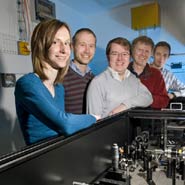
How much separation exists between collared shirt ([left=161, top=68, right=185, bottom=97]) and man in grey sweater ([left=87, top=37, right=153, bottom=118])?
1.42 ft

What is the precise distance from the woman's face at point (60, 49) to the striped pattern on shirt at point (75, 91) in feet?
1.33

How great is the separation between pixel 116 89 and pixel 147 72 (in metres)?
0.49

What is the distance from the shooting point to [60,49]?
0.90 metres

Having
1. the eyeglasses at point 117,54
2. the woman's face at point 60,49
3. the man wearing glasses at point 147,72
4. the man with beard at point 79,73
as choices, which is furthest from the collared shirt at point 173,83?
the woman's face at point 60,49

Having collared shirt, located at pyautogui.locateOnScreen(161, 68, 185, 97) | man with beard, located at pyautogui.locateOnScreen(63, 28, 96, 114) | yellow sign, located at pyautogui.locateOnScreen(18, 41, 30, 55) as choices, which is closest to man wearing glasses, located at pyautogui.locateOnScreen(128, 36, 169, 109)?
collared shirt, located at pyautogui.locateOnScreen(161, 68, 185, 97)

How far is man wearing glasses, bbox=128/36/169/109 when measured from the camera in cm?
175

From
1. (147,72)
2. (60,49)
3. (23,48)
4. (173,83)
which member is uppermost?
(23,48)

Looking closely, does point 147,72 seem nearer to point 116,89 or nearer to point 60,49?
point 116,89

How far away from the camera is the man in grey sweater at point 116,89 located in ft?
4.55

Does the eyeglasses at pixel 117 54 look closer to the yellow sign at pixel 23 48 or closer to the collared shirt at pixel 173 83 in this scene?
the collared shirt at pixel 173 83

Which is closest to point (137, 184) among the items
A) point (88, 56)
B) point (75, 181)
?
point (75, 181)

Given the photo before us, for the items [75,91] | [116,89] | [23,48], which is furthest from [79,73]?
[23,48]

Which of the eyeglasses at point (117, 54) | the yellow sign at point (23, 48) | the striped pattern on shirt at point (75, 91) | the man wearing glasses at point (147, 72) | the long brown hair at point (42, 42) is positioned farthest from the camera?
the yellow sign at point (23, 48)

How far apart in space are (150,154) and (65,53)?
66 centimetres
